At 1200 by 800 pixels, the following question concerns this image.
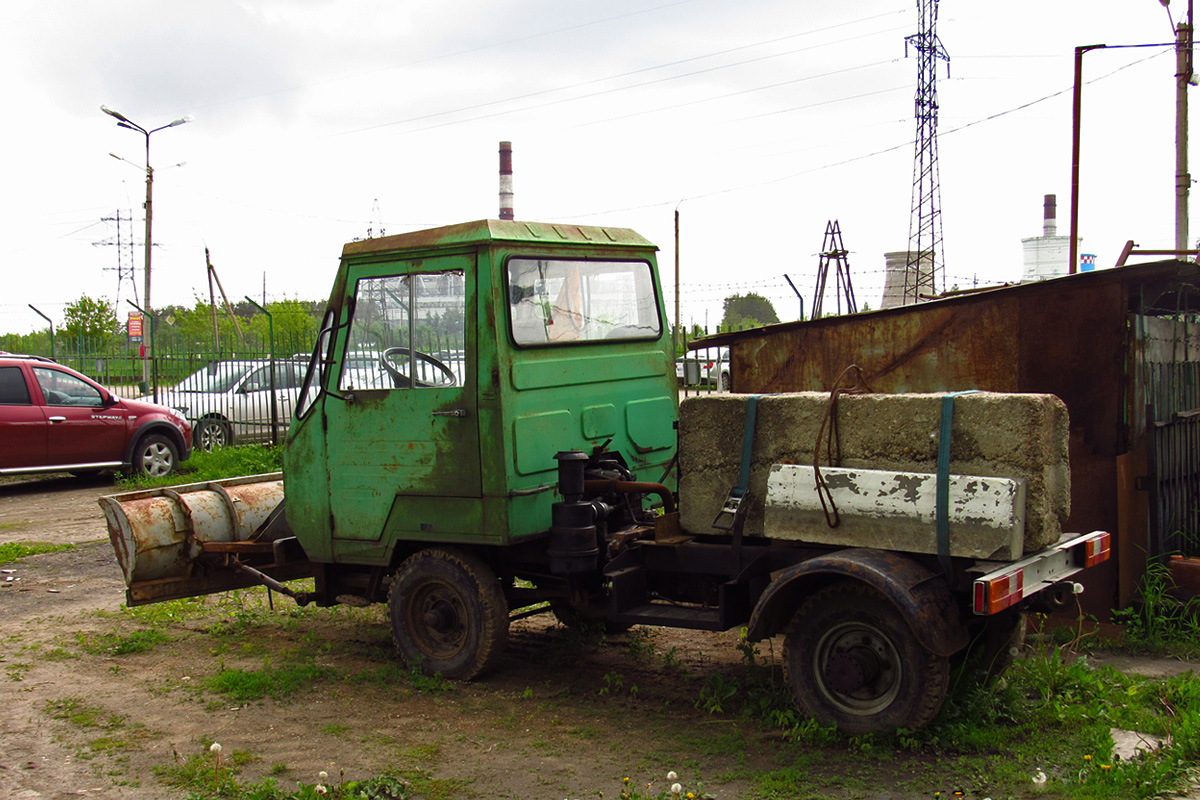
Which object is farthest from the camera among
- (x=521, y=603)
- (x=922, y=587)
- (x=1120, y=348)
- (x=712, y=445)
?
(x=1120, y=348)

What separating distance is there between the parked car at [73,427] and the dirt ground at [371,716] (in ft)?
20.8

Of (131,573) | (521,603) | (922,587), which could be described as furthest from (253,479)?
(922,587)

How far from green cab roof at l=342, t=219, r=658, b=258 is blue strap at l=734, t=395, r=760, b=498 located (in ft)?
4.93

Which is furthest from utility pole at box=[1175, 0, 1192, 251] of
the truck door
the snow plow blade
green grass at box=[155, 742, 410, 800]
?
green grass at box=[155, 742, 410, 800]

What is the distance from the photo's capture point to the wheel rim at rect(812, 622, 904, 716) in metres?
4.34

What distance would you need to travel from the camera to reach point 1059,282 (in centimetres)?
625

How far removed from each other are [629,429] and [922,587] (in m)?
2.21

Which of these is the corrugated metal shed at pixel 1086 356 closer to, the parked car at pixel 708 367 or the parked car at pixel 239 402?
the parked car at pixel 708 367

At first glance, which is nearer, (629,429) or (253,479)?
(629,429)

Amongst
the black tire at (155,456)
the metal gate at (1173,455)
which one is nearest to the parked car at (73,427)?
the black tire at (155,456)

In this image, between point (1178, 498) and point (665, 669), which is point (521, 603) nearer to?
point (665, 669)

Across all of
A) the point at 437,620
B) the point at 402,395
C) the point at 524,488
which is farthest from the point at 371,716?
the point at 402,395

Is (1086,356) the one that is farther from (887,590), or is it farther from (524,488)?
(524,488)

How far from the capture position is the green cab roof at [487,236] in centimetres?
529
